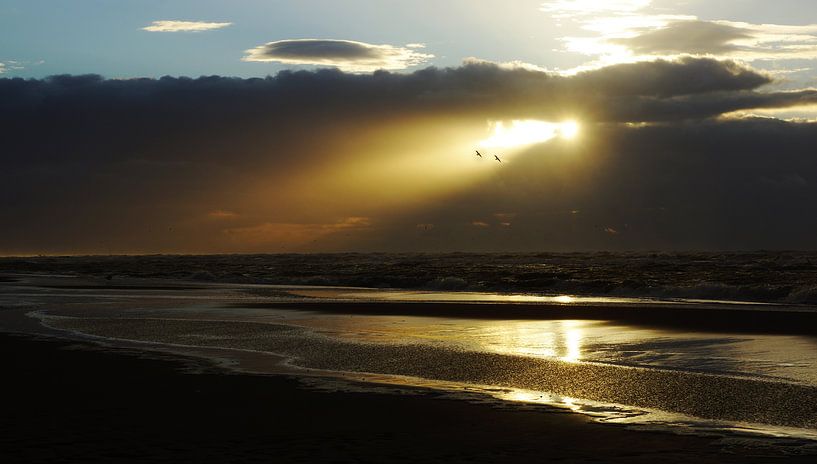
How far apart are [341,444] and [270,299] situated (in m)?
35.1

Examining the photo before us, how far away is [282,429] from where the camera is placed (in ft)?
36.0

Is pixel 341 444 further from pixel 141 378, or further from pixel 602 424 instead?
pixel 141 378

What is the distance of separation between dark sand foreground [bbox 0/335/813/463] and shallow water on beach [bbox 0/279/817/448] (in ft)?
4.43

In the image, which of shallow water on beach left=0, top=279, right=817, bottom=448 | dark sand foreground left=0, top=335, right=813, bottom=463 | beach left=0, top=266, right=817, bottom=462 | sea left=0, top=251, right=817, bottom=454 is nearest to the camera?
dark sand foreground left=0, top=335, right=813, bottom=463

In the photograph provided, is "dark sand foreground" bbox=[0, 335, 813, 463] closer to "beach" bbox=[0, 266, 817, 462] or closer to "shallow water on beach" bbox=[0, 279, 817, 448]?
"beach" bbox=[0, 266, 817, 462]

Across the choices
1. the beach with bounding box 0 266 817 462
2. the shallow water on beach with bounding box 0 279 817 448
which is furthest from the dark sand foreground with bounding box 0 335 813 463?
the shallow water on beach with bounding box 0 279 817 448

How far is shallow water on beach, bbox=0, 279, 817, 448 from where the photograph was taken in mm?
12570

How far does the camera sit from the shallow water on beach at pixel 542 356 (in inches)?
495

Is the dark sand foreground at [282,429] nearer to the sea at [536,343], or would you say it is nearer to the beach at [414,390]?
the beach at [414,390]

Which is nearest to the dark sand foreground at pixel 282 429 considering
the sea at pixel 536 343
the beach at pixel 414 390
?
the beach at pixel 414 390

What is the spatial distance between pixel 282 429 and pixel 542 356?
30.5 ft

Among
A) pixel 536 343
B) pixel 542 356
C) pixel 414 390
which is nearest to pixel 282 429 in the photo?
pixel 414 390

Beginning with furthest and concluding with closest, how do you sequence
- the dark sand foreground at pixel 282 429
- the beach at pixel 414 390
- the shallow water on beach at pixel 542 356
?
the shallow water on beach at pixel 542 356 < the beach at pixel 414 390 < the dark sand foreground at pixel 282 429

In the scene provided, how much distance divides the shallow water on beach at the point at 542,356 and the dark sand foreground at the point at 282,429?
1.35 meters
